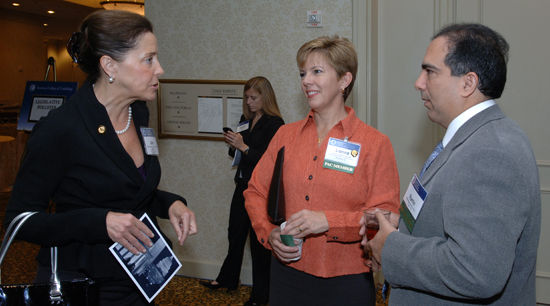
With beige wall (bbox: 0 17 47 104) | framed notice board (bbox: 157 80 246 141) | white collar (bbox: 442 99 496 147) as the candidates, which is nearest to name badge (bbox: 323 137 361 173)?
white collar (bbox: 442 99 496 147)

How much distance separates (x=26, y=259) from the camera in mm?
4633

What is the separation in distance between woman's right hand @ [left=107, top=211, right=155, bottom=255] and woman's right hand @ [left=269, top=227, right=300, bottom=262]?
60 centimetres

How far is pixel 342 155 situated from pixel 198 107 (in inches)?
102

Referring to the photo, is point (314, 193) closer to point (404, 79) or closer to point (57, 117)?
point (57, 117)

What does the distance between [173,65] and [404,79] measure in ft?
7.30

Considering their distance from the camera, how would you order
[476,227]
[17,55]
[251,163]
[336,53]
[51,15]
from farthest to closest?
[17,55] < [51,15] < [251,163] < [336,53] < [476,227]

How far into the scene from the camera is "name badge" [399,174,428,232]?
124cm

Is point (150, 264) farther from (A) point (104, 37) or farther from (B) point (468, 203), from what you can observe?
(B) point (468, 203)

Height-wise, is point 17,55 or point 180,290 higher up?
point 17,55

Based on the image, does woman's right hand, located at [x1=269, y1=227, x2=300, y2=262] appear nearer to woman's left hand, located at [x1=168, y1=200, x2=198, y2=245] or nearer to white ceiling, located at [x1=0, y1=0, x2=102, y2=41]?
woman's left hand, located at [x1=168, y1=200, x2=198, y2=245]

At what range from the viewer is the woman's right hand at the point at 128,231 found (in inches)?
51.1

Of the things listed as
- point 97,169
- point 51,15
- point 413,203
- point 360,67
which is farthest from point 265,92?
point 51,15

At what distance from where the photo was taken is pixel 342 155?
5.97 feet

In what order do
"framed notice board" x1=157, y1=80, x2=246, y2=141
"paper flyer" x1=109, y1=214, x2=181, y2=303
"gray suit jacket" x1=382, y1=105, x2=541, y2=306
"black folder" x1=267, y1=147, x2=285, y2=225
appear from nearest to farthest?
1. "gray suit jacket" x1=382, y1=105, x2=541, y2=306
2. "paper flyer" x1=109, y1=214, x2=181, y2=303
3. "black folder" x1=267, y1=147, x2=285, y2=225
4. "framed notice board" x1=157, y1=80, x2=246, y2=141
